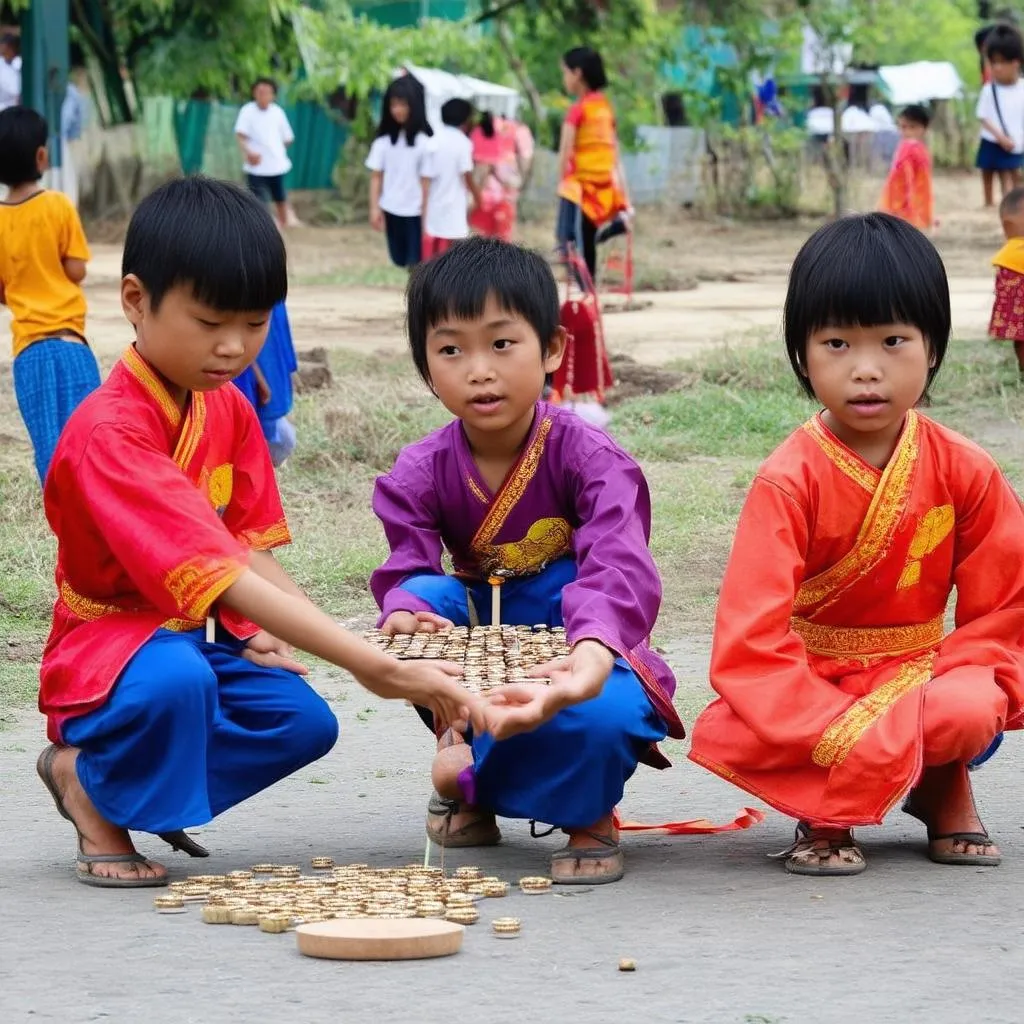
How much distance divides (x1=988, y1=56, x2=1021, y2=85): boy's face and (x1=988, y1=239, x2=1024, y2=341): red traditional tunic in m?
4.50

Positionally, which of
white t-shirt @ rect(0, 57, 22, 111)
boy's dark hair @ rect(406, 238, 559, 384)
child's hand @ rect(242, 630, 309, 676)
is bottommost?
child's hand @ rect(242, 630, 309, 676)

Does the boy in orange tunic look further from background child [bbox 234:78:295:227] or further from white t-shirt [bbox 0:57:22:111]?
white t-shirt [bbox 0:57:22:111]

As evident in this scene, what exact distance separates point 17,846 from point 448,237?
42.0 feet

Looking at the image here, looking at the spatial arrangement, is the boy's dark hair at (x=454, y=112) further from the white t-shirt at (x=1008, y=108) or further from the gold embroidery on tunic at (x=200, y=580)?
the gold embroidery on tunic at (x=200, y=580)

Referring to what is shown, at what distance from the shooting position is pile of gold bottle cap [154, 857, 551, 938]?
11.1 feet

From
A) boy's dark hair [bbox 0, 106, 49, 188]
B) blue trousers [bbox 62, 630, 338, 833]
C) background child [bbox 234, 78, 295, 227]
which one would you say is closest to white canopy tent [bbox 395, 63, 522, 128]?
background child [bbox 234, 78, 295, 227]

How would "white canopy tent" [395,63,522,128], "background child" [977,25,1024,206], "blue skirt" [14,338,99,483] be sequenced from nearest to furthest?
1. "blue skirt" [14,338,99,483]
2. "background child" [977,25,1024,206]
3. "white canopy tent" [395,63,522,128]

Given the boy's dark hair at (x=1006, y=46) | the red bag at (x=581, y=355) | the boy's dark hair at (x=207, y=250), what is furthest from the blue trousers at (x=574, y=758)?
the boy's dark hair at (x=1006, y=46)

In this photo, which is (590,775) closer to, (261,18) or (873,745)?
(873,745)

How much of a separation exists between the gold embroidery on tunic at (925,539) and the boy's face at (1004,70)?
1148cm

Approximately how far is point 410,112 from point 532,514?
13167 mm

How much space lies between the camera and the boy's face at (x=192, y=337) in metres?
3.76

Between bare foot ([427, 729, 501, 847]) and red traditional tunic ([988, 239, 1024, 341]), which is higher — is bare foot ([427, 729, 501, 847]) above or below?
below

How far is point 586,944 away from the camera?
3.26m
